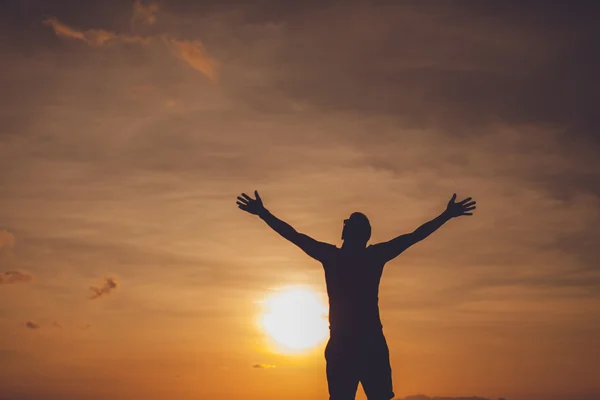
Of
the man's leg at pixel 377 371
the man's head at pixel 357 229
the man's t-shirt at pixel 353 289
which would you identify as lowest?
the man's leg at pixel 377 371

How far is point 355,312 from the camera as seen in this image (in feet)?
39.6

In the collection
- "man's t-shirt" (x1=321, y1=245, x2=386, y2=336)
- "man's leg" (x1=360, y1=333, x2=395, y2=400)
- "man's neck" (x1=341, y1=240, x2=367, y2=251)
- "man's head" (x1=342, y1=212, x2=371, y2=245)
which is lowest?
"man's leg" (x1=360, y1=333, x2=395, y2=400)

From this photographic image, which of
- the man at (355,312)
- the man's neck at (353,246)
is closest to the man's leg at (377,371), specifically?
the man at (355,312)

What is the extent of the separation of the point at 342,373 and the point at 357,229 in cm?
220

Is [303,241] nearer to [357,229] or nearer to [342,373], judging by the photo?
[357,229]

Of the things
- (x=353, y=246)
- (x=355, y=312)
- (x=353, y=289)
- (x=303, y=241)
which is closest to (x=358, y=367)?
(x=355, y=312)

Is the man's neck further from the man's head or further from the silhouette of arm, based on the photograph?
the silhouette of arm

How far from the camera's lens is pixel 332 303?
12.2 m

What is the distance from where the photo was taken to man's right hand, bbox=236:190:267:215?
13.0m

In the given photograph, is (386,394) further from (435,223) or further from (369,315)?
(435,223)

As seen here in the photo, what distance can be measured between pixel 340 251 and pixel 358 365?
1.75 metres

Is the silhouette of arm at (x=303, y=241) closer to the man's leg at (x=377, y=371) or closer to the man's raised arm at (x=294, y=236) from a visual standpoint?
the man's raised arm at (x=294, y=236)

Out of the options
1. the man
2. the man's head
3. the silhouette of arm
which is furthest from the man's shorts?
the man's head

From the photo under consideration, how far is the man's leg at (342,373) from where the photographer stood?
12.1 m
